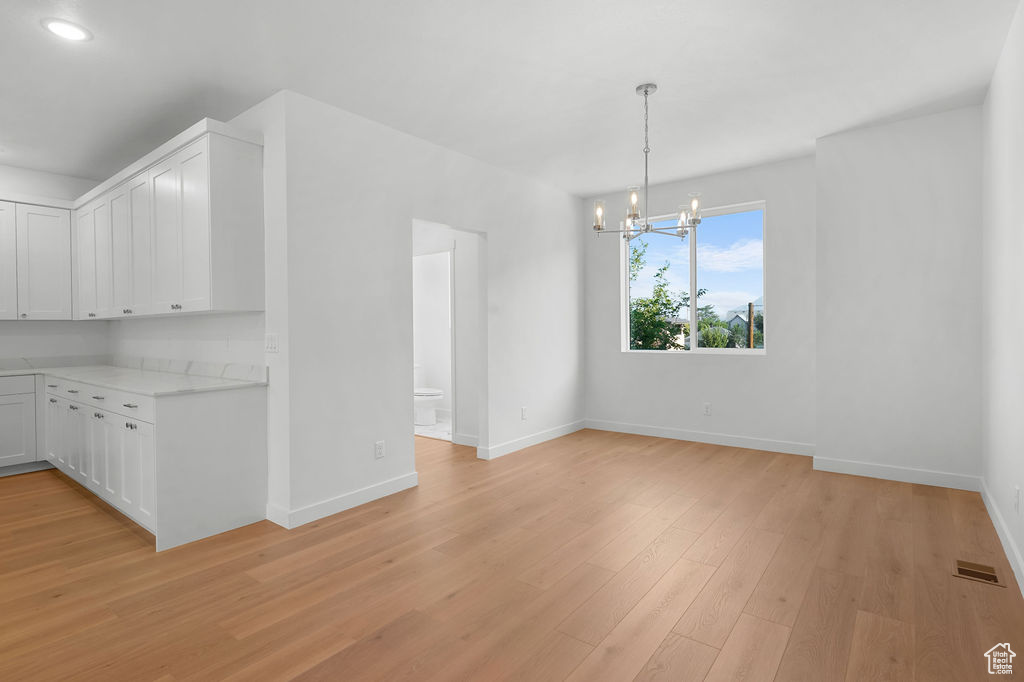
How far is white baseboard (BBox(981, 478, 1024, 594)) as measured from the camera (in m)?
2.45

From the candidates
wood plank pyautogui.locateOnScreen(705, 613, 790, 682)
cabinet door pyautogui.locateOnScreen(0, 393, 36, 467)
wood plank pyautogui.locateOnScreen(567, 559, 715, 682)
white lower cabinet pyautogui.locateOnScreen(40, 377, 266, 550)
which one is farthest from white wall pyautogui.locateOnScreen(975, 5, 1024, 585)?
cabinet door pyautogui.locateOnScreen(0, 393, 36, 467)

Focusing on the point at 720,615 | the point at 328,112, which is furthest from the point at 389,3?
the point at 720,615

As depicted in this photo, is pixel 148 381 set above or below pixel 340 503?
above

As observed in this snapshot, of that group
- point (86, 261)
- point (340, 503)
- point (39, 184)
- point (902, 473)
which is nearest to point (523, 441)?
point (340, 503)

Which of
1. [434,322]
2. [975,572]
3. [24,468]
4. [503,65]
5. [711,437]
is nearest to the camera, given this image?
[975,572]

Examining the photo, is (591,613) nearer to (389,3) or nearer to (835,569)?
(835,569)

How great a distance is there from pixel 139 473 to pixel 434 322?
15.3ft

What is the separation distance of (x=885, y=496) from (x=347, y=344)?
392 centimetres

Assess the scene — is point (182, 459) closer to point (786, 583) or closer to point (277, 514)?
point (277, 514)

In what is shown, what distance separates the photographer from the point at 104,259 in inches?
174

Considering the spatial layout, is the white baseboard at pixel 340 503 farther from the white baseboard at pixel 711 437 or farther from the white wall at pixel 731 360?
the white wall at pixel 731 360

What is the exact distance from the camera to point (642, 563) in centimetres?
272

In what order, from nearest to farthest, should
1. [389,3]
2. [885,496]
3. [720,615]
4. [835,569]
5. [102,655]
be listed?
[102,655] < [720,615] < [389,3] < [835,569] < [885,496]

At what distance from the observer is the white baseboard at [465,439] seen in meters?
5.48
